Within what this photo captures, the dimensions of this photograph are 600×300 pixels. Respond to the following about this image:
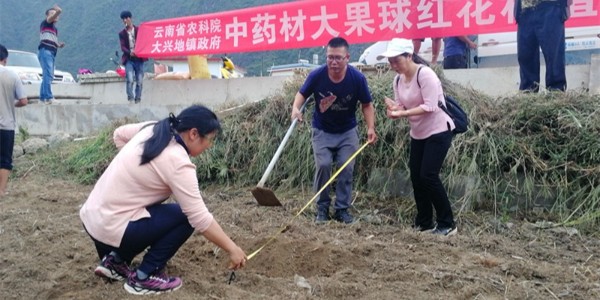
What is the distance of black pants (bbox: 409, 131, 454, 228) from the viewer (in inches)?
170

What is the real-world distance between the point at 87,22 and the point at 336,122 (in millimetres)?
34396

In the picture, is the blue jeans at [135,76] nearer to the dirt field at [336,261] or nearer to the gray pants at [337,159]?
the dirt field at [336,261]

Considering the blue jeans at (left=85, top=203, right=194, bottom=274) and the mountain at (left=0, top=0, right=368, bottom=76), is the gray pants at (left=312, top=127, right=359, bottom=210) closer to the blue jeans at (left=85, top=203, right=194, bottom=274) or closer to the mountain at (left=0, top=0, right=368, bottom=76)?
the blue jeans at (left=85, top=203, right=194, bottom=274)

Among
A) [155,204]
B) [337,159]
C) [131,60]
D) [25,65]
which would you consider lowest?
[337,159]

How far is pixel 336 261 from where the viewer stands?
369cm

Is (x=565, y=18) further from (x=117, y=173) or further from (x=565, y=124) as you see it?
(x=117, y=173)

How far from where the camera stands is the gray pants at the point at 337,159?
4.82 m

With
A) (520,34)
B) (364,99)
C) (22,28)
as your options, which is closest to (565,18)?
(520,34)

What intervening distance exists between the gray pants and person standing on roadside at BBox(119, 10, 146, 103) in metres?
5.18

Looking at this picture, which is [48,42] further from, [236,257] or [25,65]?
[236,257]

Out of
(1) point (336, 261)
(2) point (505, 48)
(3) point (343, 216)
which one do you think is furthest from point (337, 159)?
(2) point (505, 48)

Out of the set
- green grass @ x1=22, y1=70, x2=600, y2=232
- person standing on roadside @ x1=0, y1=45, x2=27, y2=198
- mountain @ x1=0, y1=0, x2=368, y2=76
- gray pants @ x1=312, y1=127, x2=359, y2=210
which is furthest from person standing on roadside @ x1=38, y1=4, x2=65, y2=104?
mountain @ x1=0, y1=0, x2=368, y2=76

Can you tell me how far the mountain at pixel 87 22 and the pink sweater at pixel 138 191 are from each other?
2402 cm

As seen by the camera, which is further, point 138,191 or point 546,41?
point 546,41
